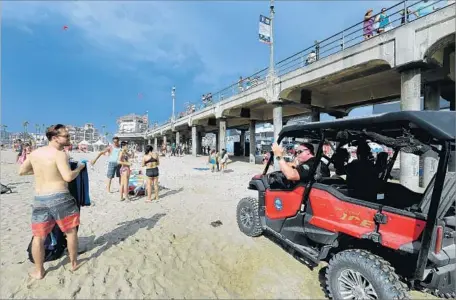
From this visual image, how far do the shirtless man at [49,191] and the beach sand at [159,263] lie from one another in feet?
1.51

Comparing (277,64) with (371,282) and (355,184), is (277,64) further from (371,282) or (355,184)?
(371,282)

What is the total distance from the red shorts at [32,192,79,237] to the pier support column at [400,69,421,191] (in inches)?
432

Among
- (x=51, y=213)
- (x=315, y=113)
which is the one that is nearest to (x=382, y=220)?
(x=51, y=213)

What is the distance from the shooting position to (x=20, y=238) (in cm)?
486

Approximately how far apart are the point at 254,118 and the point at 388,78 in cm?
1427

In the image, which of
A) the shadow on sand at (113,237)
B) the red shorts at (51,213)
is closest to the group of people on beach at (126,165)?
the shadow on sand at (113,237)

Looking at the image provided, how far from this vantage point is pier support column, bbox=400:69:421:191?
10035mm

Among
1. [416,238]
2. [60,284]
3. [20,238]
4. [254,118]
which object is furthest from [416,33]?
[254,118]

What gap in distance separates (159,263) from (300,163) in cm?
262

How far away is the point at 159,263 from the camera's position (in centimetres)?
398

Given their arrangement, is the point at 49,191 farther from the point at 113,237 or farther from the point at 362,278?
the point at 362,278

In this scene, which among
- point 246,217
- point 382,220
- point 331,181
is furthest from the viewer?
point 246,217

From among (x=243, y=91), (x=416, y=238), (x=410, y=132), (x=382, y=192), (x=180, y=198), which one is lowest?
(x=180, y=198)

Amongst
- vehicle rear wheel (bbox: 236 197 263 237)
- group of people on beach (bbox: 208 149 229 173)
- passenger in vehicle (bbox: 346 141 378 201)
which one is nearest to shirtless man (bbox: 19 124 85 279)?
vehicle rear wheel (bbox: 236 197 263 237)
